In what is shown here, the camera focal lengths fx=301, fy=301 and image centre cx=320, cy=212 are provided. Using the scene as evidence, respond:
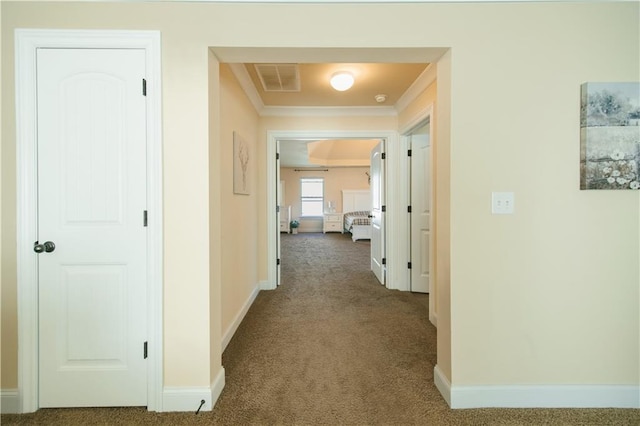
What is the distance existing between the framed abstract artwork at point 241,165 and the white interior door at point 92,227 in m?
1.10

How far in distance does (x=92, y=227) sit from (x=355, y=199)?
9.25 meters

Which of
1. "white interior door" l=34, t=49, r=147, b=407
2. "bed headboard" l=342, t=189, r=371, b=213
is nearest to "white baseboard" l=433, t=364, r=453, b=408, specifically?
"white interior door" l=34, t=49, r=147, b=407

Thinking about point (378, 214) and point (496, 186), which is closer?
point (496, 186)

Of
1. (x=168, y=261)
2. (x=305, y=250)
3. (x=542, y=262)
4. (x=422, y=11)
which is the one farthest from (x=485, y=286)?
(x=305, y=250)

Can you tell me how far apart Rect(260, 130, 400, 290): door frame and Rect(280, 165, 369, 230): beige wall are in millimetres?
6700

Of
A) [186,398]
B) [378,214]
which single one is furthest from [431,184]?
[186,398]

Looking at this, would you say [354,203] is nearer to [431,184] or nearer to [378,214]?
[378,214]

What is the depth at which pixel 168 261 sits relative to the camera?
1.71 m

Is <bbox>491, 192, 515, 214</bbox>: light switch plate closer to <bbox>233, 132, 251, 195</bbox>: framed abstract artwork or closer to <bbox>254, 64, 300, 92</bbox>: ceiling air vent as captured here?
<bbox>254, 64, 300, 92</bbox>: ceiling air vent

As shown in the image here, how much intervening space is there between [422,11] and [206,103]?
133 centimetres

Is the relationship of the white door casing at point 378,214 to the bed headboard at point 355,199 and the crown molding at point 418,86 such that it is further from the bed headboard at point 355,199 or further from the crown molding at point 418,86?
the bed headboard at point 355,199

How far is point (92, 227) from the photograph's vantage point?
1683 millimetres

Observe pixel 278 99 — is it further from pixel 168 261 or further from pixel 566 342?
pixel 566 342

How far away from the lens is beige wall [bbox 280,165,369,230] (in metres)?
10.7
